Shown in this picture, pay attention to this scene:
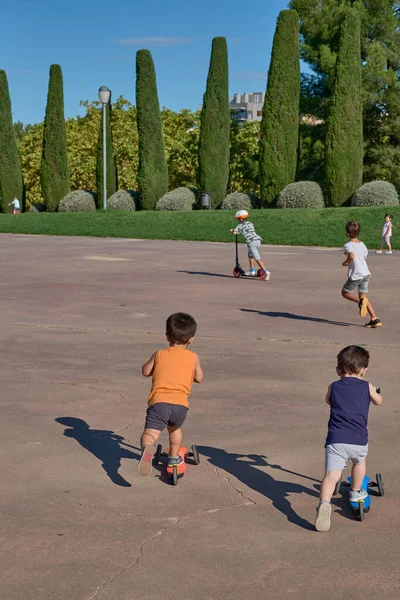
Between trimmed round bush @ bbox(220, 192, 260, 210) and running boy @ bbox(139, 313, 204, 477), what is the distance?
36.7 meters

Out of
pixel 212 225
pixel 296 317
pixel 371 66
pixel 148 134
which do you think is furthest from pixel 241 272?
pixel 371 66

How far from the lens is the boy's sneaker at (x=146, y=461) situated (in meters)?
5.36

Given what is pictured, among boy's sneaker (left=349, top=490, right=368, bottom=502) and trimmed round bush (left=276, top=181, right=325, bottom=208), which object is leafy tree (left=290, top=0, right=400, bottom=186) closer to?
trimmed round bush (left=276, top=181, right=325, bottom=208)

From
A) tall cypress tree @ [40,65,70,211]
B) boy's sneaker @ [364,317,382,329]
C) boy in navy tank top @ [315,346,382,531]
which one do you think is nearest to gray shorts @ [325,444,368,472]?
boy in navy tank top @ [315,346,382,531]

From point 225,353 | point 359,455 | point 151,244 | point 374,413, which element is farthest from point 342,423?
point 151,244

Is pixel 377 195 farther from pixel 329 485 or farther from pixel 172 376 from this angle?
pixel 329 485

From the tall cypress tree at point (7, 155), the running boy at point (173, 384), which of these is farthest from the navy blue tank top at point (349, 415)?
the tall cypress tree at point (7, 155)

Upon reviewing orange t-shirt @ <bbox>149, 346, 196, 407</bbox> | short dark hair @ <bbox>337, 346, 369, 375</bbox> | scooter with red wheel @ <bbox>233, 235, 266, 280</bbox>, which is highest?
short dark hair @ <bbox>337, 346, 369, 375</bbox>

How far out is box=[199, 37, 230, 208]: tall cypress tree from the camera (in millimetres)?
44375

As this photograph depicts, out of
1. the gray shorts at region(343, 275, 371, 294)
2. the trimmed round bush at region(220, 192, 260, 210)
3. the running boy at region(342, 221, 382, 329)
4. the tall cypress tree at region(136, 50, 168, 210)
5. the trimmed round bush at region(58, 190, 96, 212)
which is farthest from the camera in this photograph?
the trimmed round bush at region(58, 190, 96, 212)

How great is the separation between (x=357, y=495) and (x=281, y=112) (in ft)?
125

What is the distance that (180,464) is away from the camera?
5785 mm

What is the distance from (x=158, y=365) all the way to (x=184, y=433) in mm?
1281

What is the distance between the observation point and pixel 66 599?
3.98m
